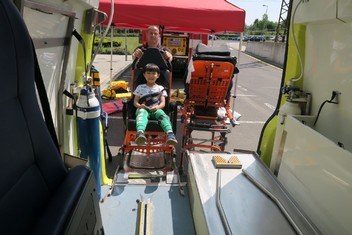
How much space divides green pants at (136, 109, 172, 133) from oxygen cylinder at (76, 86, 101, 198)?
2.49ft

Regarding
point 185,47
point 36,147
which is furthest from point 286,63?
point 185,47

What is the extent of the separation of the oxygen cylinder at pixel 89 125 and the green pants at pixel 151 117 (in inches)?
29.9

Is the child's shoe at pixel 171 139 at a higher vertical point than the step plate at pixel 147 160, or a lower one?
higher

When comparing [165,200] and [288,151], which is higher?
[288,151]

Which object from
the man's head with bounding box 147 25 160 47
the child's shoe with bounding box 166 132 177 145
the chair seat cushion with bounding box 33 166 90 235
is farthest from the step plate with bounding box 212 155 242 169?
the man's head with bounding box 147 25 160 47

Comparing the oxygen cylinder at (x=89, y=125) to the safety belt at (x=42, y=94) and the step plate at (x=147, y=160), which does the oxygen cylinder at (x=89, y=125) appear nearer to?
the step plate at (x=147, y=160)

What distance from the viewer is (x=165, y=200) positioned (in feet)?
9.42

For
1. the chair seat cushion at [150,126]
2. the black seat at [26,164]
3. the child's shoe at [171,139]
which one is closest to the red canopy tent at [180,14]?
the chair seat cushion at [150,126]

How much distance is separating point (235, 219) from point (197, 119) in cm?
234

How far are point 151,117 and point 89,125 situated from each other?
1.29 m

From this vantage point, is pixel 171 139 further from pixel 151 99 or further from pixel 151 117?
pixel 151 99

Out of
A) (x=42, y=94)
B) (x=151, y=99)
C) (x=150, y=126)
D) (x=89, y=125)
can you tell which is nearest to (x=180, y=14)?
(x=151, y=99)

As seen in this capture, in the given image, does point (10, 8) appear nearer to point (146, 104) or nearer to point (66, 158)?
point (66, 158)

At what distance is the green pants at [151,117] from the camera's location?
11.5 feet
